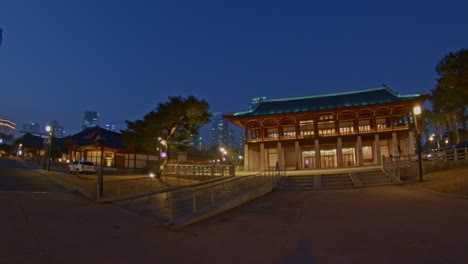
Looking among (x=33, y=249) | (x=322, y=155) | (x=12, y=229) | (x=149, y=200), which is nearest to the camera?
(x=33, y=249)

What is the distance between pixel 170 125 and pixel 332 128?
2614 cm

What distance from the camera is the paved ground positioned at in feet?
22.1

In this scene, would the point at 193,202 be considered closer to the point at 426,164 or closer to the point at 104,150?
the point at 426,164

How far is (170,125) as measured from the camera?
2833 centimetres

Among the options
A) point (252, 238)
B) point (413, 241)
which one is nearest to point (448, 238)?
point (413, 241)

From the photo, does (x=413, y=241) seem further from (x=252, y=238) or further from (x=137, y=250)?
(x=137, y=250)

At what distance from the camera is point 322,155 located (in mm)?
44250

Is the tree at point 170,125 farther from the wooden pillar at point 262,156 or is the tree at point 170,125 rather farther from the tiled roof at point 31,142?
the tiled roof at point 31,142

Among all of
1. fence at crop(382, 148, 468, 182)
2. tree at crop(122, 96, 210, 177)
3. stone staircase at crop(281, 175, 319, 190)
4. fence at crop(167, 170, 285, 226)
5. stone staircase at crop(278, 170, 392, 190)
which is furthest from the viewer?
tree at crop(122, 96, 210, 177)

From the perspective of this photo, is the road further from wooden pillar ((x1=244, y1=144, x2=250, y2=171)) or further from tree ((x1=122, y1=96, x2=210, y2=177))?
wooden pillar ((x1=244, y1=144, x2=250, y2=171))

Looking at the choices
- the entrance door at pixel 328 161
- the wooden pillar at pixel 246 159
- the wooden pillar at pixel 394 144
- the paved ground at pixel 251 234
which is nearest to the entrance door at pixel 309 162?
the entrance door at pixel 328 161

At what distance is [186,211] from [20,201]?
758cm

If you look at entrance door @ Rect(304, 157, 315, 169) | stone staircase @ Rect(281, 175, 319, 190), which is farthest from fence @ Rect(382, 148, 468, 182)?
entrance door @ Rect(304, 157, 315, 169)

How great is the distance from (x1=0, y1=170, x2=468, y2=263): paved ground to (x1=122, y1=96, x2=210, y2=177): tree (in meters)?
14.4
